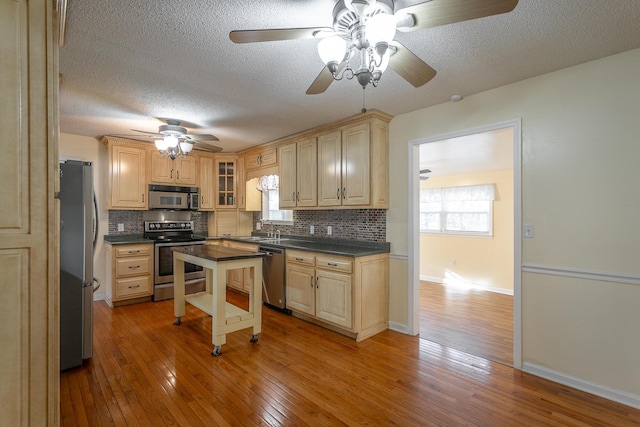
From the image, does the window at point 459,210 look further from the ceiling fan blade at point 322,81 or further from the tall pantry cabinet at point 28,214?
the tall pantry cabinet at point 28,214

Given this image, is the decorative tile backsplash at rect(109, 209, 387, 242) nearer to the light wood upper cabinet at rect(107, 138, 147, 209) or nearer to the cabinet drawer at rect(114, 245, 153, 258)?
the light wood upper cabinet at rect(107, 138, 147, 209)

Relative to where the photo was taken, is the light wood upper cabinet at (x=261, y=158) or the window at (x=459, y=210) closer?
the light wood upper cabinet at (x=261, y=158)

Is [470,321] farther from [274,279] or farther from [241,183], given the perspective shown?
[241,183]

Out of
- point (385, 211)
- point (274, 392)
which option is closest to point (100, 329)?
point (274, 392)

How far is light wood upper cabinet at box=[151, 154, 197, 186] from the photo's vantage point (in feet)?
15.5

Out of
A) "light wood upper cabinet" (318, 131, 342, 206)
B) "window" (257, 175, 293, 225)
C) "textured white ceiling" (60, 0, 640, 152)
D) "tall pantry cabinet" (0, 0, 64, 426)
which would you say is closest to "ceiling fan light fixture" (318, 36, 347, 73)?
"textured white ceiling" (60, 0, 640, 152)

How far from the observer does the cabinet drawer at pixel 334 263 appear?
10.3 ft

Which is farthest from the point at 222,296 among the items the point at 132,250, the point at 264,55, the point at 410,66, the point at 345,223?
the point at 410,66

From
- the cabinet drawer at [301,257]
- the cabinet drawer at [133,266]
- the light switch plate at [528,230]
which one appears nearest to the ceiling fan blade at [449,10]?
the light switch plate at [528,230]

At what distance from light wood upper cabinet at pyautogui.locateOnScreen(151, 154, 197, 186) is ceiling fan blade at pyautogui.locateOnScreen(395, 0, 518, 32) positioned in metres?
4.33

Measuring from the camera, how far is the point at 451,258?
20.1 ft

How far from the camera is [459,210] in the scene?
616 centimetres

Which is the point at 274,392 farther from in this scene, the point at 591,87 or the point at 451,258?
the point at 451,258

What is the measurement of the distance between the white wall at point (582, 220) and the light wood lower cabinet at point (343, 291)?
51.9 inches
